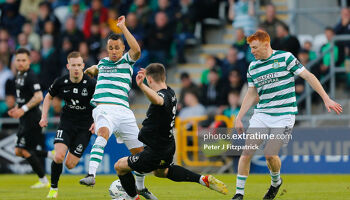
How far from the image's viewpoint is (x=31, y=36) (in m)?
24.2

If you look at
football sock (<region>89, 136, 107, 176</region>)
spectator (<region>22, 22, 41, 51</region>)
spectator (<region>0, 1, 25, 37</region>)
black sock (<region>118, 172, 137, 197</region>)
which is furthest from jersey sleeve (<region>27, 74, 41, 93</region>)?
spectator (<region>0, 1, 25, 37</region>)

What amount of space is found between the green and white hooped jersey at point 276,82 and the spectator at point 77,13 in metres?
13.1

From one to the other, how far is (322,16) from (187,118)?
5.32 m

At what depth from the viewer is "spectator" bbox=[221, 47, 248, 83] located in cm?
2025

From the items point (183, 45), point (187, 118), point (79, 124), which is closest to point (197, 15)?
point (183, 45)

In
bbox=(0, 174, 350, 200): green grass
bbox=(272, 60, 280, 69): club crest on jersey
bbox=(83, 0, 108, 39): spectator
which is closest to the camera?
bbox=(272, 60, 280, 69): club crest on jersey

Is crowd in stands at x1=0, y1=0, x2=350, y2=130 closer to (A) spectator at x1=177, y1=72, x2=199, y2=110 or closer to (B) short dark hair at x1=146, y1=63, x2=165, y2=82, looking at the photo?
(A) spectator at x1=177, y1=72, x2=199, y2=110

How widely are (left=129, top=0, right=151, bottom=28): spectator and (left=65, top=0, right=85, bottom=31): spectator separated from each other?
1.50m

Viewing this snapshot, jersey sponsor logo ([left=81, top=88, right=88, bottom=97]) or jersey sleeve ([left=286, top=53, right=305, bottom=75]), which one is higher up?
jersey sleeve ([left=286, top=53, right=305, bottom=75])

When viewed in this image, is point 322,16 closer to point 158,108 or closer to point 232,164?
point 232,164

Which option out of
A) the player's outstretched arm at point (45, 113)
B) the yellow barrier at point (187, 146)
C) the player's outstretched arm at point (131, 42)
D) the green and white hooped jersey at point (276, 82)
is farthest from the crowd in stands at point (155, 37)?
the green and white hooped jersey at point (276, 82)

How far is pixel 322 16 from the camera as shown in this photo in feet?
73.2

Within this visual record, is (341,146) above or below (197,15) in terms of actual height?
below

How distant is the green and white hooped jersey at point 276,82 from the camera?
11.2 m
